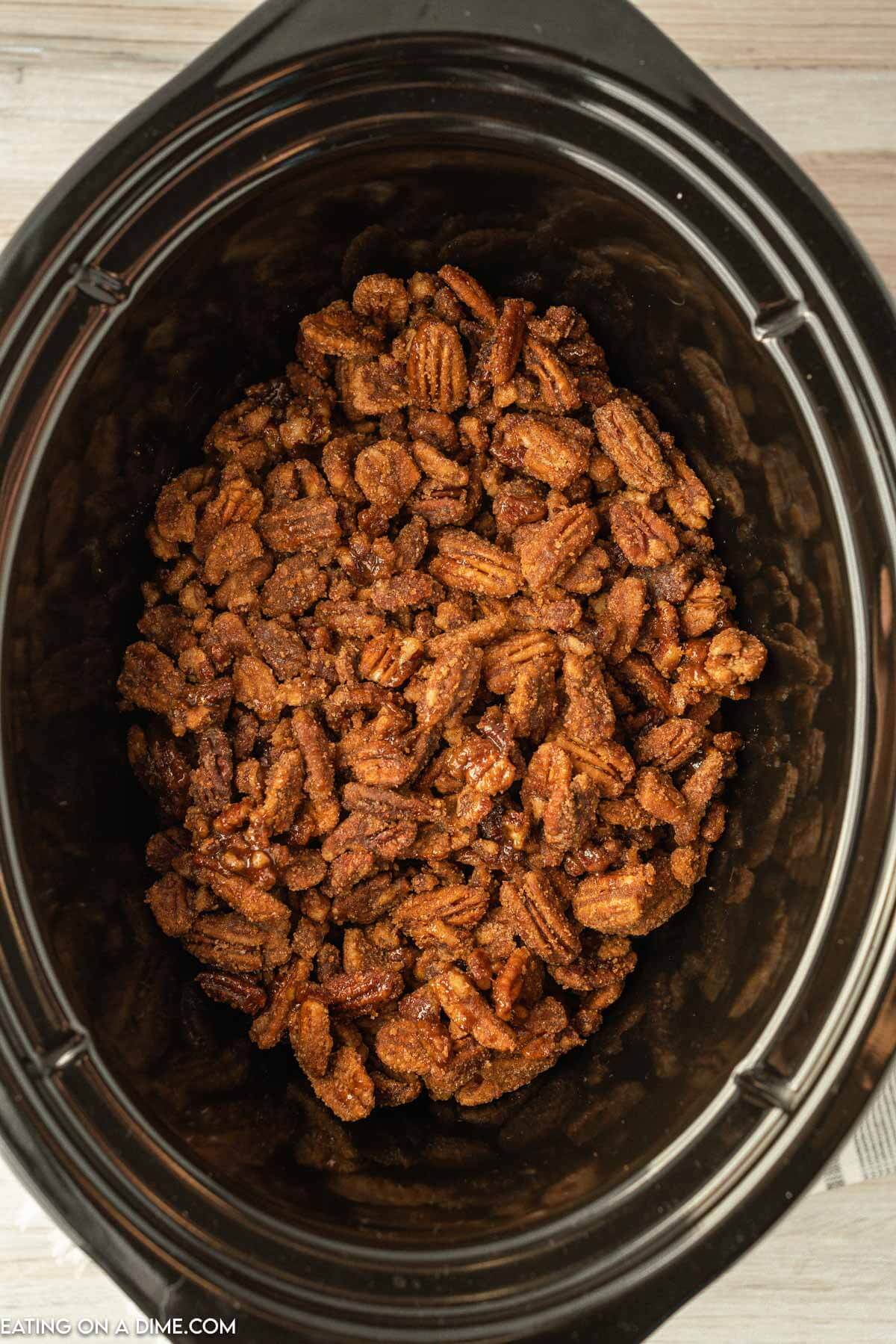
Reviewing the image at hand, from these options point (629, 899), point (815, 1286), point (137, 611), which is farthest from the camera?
point (815, 1286)

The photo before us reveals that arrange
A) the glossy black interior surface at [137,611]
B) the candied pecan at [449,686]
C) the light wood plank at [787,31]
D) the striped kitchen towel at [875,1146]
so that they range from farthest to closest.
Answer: the light wood plank at [787,31]
the striped kitchen towel at [875,1146]
the candied pecan at [449,686]
the glossy black interior surface at [137,611]

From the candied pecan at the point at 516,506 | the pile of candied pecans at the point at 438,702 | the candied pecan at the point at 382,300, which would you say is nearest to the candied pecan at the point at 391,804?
the pile of candied pecans at the point at 438,702

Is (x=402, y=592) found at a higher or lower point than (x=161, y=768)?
higher

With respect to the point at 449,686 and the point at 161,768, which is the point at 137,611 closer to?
the point at 161,768

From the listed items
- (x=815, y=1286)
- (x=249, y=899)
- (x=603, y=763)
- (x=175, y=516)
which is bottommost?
(x=815, y=1286)

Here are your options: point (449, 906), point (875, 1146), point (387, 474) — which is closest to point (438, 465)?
point (387, 474)

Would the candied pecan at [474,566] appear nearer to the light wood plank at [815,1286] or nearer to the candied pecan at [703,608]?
the candied pecan at [703,608]

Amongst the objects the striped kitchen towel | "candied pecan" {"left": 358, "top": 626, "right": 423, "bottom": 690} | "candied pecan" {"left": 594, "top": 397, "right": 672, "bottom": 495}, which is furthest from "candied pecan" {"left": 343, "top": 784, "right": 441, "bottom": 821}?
the striped kitchen towel
